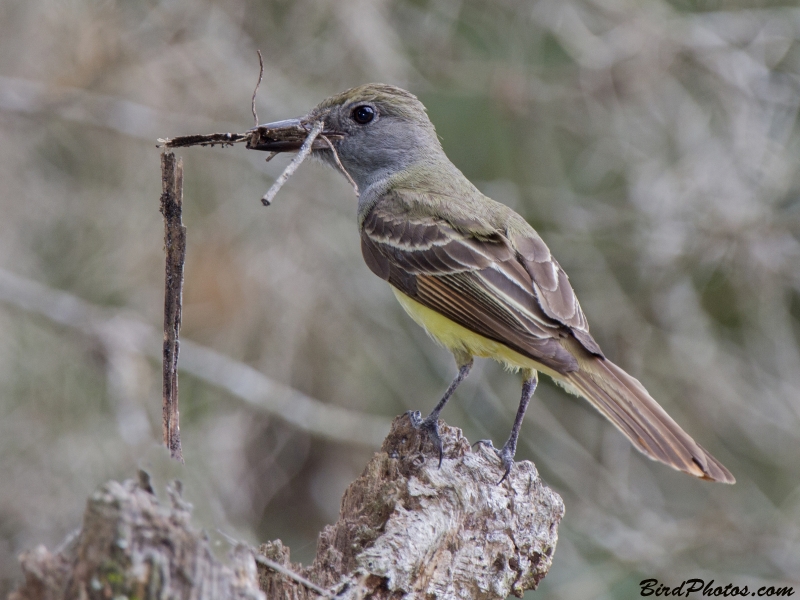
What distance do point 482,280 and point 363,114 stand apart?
1684 mm

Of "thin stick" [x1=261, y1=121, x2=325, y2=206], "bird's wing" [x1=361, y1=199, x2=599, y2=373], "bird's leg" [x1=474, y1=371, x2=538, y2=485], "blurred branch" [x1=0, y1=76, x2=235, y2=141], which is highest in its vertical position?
"blurred branch" [x1=0, y1=76, x2=235, y2=141]

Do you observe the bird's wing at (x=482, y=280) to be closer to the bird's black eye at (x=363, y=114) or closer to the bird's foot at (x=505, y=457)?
the bird's foot at (x=505, y=457)

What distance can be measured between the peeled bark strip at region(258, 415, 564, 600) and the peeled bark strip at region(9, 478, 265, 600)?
34.6 inches

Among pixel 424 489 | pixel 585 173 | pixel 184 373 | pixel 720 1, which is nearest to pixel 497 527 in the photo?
pixel 424 489

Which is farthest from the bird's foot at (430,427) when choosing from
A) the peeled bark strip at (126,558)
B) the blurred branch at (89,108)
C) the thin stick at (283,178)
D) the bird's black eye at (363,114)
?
Result: the blurred branch at (89,108)

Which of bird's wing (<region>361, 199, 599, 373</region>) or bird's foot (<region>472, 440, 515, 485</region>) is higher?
bird's wing (<region>361, 199, 599, 373</region>)

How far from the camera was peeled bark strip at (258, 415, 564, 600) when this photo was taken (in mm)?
3244

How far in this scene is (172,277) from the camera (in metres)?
2.87

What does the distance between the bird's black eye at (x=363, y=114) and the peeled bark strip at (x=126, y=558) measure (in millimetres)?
3926

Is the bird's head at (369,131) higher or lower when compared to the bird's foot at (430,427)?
higher

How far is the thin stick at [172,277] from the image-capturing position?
2861 mm

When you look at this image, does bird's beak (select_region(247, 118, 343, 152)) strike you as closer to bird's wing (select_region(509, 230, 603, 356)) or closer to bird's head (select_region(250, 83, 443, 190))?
bird's head (select_region(250, 83, 443, 190))

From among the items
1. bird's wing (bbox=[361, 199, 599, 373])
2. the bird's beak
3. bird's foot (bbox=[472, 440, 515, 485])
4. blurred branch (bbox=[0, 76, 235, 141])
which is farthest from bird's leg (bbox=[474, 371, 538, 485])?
blurred branch (bbox=[0, 76, 235, 141])

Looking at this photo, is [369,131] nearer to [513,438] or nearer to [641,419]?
[513,438]
